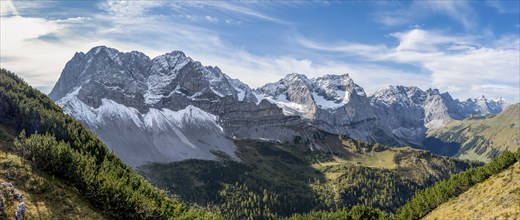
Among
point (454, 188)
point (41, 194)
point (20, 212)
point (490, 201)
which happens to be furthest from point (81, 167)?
point (454, 188)

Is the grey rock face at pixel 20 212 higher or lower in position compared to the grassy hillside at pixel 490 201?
lower

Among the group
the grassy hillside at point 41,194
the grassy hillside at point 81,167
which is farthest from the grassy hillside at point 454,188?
the grassy hillside at point 41,194

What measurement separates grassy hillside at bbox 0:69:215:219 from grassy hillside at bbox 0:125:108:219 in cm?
114

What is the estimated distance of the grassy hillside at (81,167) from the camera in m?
99.3

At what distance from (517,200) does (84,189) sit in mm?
110347

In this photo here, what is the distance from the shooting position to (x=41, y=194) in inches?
3460

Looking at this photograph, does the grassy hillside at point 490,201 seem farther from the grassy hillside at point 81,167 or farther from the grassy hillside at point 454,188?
the grassy hillside at point 81,167

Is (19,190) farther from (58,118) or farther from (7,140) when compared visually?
(58,118)

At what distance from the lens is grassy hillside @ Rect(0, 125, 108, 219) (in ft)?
267

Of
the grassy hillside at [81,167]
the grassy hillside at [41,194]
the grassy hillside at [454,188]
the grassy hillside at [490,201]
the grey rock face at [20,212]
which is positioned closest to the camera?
the grey rock face at [20,212]

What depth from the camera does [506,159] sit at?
155m

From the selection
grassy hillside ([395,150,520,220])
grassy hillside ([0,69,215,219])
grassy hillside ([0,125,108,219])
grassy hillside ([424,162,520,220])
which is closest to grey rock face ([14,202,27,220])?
grassy hillside ([0,125,108,219])

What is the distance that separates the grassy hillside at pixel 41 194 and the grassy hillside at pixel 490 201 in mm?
97911

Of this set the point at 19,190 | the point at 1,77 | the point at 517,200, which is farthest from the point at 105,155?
the point at 517,200
